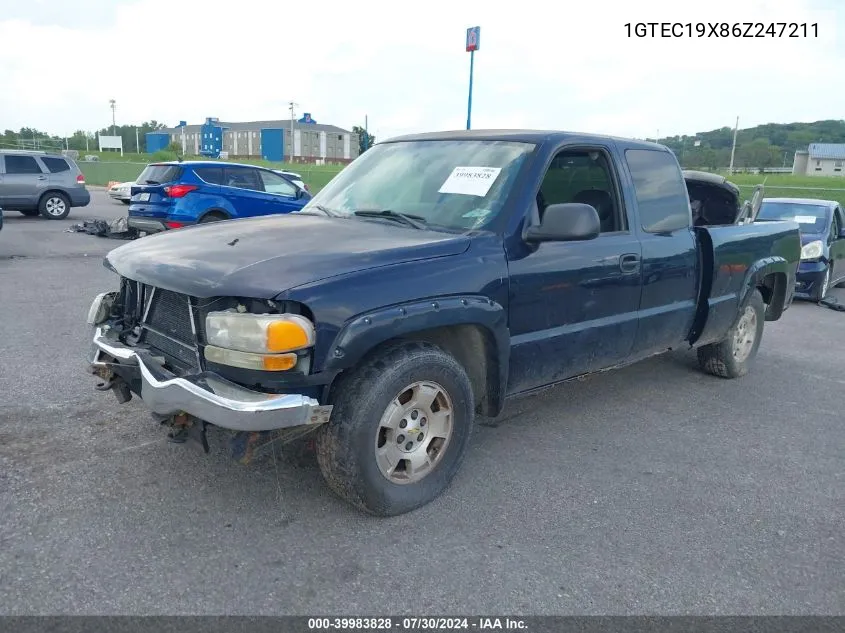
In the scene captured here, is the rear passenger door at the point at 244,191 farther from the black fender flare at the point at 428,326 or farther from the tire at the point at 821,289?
the black fender flare at the point at 428,326

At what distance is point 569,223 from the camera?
3.72 m

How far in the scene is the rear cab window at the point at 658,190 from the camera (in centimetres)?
477

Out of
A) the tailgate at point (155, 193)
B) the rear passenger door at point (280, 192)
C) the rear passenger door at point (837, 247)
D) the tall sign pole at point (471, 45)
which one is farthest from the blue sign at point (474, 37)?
the rear passenger door at point (837, 247)

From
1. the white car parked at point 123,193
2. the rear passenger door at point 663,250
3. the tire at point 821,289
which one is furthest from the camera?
the white car parked at point 123,193

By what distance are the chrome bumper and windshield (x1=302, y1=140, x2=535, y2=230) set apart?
1396 millimetres

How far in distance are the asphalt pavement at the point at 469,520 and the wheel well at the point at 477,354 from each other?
44cm

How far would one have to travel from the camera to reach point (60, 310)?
7570 millimetres

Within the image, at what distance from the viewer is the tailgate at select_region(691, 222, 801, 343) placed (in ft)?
17.2

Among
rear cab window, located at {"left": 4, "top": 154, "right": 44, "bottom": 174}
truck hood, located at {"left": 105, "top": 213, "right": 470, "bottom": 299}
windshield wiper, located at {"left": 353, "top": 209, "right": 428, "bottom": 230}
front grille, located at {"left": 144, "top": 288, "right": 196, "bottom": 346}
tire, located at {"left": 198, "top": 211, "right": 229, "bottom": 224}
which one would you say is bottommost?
tire, located at {"left": 198, "top": 211, "right": 229, "bottom": 224}

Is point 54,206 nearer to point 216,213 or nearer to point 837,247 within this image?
point 216,213

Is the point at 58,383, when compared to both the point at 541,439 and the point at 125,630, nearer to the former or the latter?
the point at 125,630

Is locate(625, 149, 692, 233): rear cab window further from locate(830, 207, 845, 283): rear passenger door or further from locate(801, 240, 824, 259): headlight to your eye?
locate(830, 207, 845, 283): rear passenger door

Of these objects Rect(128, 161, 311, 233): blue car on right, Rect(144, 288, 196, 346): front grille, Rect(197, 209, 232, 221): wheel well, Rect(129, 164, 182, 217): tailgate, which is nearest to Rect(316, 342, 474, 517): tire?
Rect(144, 288, 196, 346): front grille

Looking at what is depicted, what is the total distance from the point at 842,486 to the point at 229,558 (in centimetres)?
332
